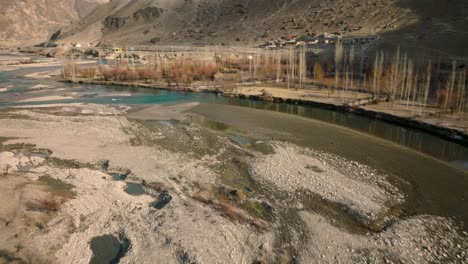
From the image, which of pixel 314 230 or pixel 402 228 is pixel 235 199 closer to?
pixel 314 230

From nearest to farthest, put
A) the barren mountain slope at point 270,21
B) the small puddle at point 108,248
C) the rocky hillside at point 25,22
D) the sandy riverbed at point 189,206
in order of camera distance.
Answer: the small puddle at point 108,248 < the sandy riverbed at point 189,206 < the barren mountain slope at point 270,21 < the rocky hillside at point 25,22

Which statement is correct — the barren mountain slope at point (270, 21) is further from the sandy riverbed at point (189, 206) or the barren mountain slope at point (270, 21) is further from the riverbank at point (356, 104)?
the sandy riverbed at point (189, 206)

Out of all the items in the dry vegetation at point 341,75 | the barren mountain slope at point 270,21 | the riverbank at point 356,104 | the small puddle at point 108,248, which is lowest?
the small puddle at point 108,248

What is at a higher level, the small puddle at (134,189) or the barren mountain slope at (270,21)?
the barren mountain slope at (270,21)

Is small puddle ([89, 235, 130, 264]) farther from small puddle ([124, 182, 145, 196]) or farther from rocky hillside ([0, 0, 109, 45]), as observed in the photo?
rocky hillside ([0, 0, 109, 45])

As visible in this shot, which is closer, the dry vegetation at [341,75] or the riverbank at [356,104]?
the riverbank at [356,104]

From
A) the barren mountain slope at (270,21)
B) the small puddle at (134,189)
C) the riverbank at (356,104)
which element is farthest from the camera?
the barren mountain slope at (270,21)

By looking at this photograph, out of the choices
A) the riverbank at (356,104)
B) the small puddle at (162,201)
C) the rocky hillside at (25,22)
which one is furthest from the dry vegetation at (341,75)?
the rocky hillside at (25,22)
